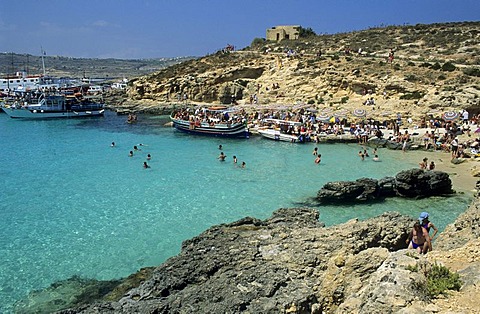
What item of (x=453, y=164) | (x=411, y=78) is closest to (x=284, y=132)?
(x=453, y=164)

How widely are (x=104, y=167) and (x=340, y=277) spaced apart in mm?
20172

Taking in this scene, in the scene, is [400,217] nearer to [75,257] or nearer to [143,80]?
[75,257]

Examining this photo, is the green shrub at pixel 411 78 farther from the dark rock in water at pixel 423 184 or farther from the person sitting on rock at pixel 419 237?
the person sitting on rock at pixel 419 237

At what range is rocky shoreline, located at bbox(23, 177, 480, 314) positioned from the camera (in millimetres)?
4480

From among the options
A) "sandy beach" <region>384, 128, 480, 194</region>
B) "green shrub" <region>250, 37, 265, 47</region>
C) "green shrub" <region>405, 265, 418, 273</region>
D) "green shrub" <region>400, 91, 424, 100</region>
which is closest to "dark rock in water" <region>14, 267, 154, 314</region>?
"green shrub" <region>405, 265, 418, 273</region>

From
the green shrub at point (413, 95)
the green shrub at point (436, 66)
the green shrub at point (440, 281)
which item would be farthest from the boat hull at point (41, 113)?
the green shrub at point (440, 281)

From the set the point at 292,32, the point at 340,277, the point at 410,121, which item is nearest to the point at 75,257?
the point at 340,277

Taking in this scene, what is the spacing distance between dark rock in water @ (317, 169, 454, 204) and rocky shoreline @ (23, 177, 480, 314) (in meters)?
6.71

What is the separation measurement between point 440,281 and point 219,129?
2882cm

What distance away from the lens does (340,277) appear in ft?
20.4

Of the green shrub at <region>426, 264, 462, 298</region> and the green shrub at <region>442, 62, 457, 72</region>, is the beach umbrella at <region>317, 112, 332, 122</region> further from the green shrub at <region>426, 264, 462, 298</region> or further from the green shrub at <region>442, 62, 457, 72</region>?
the green shrub at <region>426, 264, 462, 298</region>

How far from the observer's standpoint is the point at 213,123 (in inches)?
1315

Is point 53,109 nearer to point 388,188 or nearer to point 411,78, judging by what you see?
point 411,78

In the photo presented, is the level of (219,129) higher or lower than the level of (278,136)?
higher
